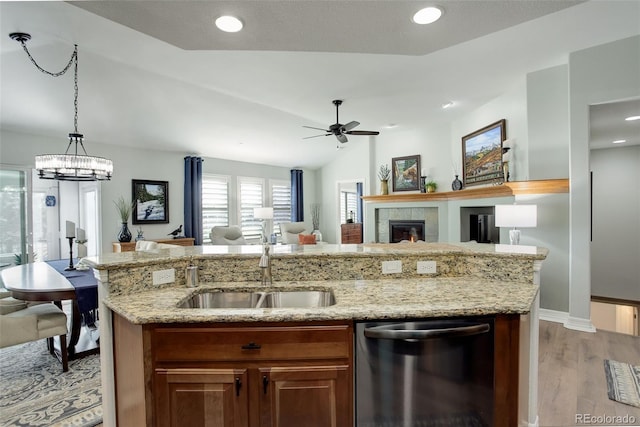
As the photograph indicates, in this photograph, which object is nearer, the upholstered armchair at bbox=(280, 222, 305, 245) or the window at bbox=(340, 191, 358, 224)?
the upholstered armchair at bbox=(280, 222, 305, 245)

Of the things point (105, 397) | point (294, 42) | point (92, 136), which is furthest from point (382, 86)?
point (92, 136)

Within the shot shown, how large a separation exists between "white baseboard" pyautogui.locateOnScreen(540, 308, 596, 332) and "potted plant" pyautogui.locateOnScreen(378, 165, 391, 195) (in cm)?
360

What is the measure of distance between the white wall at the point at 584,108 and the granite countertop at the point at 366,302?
7.64ft

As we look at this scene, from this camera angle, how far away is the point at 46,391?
247 centimetres

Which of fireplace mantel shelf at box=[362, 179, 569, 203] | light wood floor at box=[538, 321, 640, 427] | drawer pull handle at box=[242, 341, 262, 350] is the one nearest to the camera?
drawer pull handle at box=[242, 341, 262, 350]

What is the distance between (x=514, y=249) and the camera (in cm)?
201

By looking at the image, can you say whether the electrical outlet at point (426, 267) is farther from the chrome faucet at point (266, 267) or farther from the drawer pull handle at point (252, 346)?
the drawer pull handle at point (252, 346)

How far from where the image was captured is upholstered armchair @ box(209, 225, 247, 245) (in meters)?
6.40

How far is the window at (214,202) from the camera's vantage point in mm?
7062

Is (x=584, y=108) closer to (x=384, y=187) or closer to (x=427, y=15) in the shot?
(x=427, y=15)

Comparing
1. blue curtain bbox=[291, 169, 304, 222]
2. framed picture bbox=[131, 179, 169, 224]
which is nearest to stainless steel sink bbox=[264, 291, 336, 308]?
framed picture bbox=[131, 179, 169, 224]

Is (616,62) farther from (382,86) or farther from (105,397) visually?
(105,397)


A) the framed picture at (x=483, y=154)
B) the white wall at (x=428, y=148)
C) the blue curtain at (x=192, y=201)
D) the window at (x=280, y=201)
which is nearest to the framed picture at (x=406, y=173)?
the white wall at (x=428, y=148)

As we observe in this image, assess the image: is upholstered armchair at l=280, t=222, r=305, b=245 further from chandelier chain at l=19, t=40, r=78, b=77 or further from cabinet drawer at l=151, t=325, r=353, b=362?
cabinet drawer at l=151, t=325, r=353, b=362
